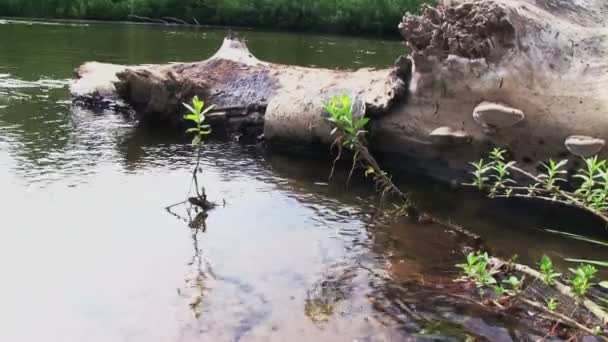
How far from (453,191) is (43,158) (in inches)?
127

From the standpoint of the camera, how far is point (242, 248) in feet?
13.0

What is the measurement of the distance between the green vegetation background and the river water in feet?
69.6

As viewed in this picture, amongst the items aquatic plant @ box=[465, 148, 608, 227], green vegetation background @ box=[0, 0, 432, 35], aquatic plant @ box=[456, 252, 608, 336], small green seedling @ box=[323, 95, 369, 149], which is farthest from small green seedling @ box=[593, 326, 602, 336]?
green vegetation background @ box=[0, 0, 432, 35]

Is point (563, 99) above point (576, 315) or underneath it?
above

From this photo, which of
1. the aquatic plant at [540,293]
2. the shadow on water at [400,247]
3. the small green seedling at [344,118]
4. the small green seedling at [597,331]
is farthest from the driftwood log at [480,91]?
the small green seedling at [597,331]

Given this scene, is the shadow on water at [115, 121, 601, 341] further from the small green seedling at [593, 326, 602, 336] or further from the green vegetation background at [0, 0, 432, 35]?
the green vegetation background at [0, 0, 432, 35]

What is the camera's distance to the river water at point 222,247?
123 inches

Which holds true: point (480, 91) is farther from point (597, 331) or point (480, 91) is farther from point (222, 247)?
point (597, 331)

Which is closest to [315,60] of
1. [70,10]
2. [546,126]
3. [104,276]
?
[546,126]

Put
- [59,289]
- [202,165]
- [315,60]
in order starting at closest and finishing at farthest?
[59,289]
[202,165]
[315,60]

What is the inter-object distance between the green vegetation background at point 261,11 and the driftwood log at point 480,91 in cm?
2160

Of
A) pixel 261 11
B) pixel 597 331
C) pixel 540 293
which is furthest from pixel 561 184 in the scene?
pixel 261 11

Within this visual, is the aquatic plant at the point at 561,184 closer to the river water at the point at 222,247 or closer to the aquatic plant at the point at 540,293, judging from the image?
the aquatic plant at the point at 540,293

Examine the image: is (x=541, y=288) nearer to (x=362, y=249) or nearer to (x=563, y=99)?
(x=362, y=249)
